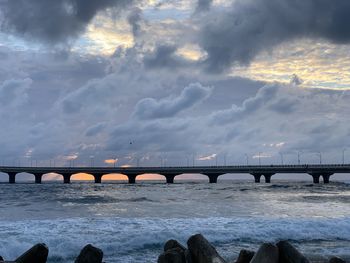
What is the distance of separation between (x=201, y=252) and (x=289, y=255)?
202 centimetres

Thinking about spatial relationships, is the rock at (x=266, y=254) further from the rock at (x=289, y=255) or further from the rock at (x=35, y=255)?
the rock at (x=35, y=255)

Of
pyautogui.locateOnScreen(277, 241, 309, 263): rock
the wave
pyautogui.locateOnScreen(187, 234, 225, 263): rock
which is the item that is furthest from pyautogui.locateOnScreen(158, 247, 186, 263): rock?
the wave

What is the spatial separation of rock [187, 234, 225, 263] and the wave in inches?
266

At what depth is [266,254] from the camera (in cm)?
921

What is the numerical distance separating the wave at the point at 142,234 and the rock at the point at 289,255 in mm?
7198

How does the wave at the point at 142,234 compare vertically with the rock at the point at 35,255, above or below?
below

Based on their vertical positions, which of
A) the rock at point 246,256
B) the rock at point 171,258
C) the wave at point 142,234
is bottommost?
the wave at point 142,234

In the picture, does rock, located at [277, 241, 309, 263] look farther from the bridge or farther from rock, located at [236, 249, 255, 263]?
the bridge

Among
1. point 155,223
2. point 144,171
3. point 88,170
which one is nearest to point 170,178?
point 144,171

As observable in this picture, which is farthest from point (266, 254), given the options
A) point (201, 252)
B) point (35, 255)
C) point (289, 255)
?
point (35, 255)

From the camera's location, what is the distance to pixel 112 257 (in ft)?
56.2

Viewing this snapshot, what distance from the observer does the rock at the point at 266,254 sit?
9.14 m

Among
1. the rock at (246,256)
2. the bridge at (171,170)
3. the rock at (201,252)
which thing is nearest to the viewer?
the rock at (201,252)

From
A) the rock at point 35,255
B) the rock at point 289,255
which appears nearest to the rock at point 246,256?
the rock at point 289,255
